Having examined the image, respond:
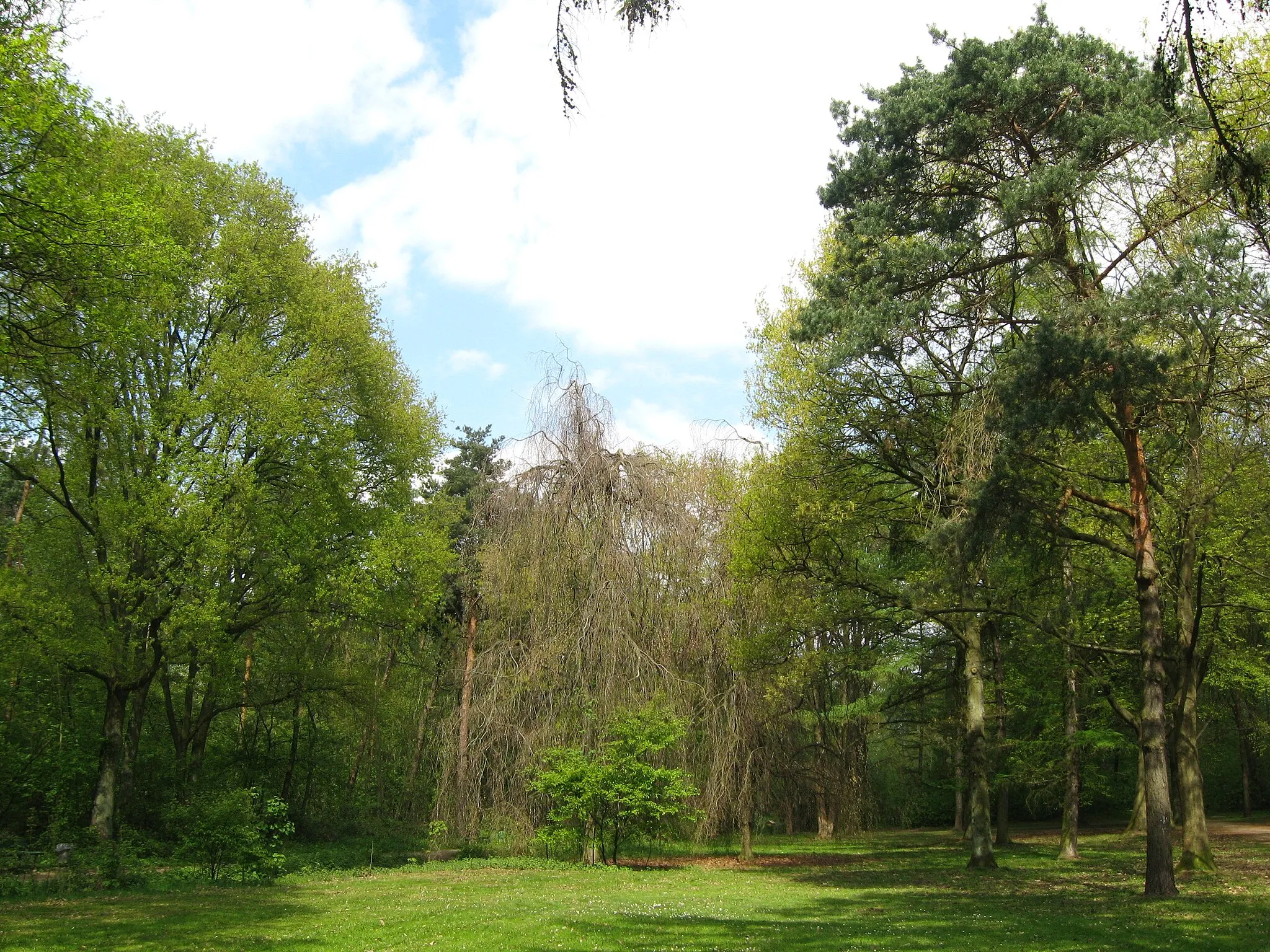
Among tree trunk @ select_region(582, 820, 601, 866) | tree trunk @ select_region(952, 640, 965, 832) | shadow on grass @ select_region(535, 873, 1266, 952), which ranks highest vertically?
tree trunk @ select_region(952, 640, 965, 832)

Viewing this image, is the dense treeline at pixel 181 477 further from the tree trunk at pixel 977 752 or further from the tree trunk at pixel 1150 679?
the tree trunk at pixel 1150 679

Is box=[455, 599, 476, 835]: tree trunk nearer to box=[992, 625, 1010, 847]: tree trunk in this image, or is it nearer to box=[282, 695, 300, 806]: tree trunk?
box=[282, 695, 300, 806]: tree trunk

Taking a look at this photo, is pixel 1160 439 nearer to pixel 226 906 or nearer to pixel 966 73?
pixel 966 73

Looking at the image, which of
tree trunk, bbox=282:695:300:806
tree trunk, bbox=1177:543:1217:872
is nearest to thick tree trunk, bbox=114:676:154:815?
tree trunk, bbox=282:695:300:806

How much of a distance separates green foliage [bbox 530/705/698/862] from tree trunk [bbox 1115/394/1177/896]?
25.1 feet

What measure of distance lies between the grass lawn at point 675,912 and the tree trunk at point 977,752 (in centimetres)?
53

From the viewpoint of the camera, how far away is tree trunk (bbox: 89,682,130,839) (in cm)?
1539

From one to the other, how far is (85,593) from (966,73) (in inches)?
651

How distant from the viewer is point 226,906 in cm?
1113

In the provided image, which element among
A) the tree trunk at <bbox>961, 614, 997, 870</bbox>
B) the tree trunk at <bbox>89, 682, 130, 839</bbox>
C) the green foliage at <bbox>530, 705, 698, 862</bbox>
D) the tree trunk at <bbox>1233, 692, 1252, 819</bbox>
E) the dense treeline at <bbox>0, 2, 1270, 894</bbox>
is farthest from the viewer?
the tree trunk at <bbox>1233, 692, 1252, 819</bbox>

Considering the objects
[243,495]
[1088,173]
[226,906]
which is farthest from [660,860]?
[1088,173]

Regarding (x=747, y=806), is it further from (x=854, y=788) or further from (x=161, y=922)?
(x=161, y=922)

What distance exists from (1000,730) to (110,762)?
67.4 feet

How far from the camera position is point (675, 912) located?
10625 mm
